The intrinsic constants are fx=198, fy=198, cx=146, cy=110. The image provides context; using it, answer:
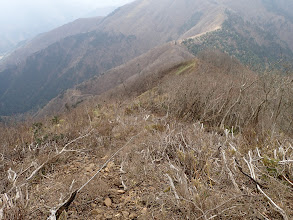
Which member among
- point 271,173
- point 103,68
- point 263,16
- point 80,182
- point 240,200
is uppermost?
point 80,182

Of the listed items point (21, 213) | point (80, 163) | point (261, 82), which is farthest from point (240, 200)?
point (261, 82)

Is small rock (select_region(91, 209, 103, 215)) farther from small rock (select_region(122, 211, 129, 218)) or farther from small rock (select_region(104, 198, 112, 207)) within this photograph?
small rock (select_region(122, 211, 129, 218))

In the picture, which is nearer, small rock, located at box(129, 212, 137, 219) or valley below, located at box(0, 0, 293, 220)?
valley below, located at box(0, 0, 293, 220)

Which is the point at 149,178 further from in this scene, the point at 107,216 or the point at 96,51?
the point at 96,51

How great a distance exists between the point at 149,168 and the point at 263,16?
244714 millimetres

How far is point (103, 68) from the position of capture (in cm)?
15100

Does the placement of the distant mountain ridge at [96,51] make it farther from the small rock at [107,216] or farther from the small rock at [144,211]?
the small rock at [107,216]

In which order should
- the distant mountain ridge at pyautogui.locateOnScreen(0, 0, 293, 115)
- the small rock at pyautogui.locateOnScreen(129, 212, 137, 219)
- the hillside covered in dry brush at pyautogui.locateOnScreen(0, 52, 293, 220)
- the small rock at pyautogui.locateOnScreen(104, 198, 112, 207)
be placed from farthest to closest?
the distant mountain ridge at pyautogui.locateOnScreen(0, 0, 293, 115)
the small rock at pyautogui.locateOnScreen(104, 198, 112, 207)
the small rock at pyautogui.locateOnScreen(129, 212, 137, 219)
the hillside covered in dry brush at pyautogui.locateOnScreen(0, 52, 293, 220)

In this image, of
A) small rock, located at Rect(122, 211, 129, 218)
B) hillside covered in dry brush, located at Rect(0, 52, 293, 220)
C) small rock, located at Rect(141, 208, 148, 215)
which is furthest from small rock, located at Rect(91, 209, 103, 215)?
small rock, located at Rect(141, 208, 148, 215)

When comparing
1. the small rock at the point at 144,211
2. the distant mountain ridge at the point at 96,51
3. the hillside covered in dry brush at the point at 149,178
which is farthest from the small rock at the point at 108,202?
the distant mountain ridge at the point at 96,51

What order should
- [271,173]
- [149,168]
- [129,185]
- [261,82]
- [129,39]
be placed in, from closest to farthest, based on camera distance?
[271,173] < [129,185] < [149,168] < [261,82] < [129,39]

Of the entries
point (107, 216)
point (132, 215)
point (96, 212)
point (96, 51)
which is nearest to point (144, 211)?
point (132, 215)

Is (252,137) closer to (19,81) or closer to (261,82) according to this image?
(261,82)

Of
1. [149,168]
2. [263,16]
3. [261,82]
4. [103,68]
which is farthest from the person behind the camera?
[263,16]
